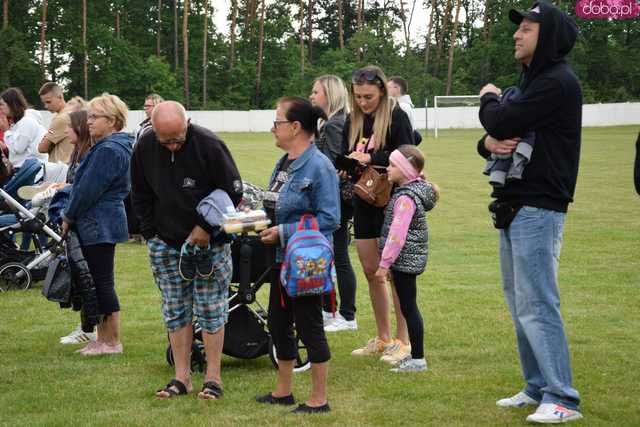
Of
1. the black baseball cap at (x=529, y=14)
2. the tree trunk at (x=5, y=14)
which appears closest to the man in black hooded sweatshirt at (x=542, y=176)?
the black baseball cap at (x=529, y=14)

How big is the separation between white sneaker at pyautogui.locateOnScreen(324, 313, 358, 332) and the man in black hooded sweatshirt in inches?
113

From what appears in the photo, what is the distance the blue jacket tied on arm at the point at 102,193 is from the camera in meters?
7.03

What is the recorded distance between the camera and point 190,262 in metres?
5.85

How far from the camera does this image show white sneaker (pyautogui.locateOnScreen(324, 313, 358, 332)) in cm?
802

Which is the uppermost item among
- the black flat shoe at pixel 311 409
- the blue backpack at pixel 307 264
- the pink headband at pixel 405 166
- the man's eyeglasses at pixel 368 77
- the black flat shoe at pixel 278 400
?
the man's eyeglasses at pixel 368 77

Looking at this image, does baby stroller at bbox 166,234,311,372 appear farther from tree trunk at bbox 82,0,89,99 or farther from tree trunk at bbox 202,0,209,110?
tree trunk at bbox 202,0,209,110

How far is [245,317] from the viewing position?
682cm

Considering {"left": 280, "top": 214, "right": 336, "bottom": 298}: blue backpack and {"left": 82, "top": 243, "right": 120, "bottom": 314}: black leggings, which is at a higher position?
{"left": 280, "top": 214, "right": 336, "bottom": 298}: blue backpack

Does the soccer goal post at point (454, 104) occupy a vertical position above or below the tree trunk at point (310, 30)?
below

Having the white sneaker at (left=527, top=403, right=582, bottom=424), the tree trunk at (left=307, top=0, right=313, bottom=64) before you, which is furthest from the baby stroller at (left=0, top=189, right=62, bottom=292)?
the tree trunk at (left=307, top=0, right=313, bottom=64)

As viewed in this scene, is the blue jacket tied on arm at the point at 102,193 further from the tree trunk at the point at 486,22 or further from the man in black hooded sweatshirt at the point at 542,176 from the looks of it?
the tree trunk at the point at 486,22

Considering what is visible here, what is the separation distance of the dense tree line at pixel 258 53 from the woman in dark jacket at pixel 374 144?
58425 mm

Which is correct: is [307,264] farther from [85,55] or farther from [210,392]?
[85,55]

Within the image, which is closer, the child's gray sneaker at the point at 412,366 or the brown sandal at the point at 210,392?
the brown sandal at the point at 210,392
